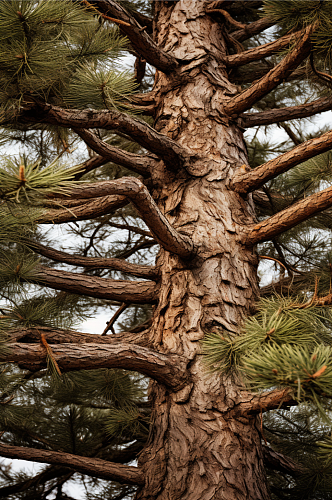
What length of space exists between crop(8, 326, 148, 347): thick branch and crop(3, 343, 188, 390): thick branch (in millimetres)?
111

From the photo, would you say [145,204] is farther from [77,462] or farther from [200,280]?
[77,462]

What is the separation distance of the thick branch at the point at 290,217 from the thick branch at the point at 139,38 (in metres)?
0.80

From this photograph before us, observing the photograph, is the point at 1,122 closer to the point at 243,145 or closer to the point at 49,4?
the point at 49,4

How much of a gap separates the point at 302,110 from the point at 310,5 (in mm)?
697

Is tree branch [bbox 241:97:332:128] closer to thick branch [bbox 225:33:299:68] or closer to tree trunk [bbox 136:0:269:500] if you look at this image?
tree trunk [bbox 136:0:269:500]

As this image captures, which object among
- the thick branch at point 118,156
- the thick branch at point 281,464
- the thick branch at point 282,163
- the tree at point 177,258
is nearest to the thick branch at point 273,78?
the tree at point 177,258

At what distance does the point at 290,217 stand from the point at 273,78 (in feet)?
1.74

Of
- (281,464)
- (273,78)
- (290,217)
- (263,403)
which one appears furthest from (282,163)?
(281,464)

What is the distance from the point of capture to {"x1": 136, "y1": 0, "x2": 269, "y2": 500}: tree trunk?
1.38 meters

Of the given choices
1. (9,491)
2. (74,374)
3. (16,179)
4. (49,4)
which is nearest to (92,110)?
(49,4)

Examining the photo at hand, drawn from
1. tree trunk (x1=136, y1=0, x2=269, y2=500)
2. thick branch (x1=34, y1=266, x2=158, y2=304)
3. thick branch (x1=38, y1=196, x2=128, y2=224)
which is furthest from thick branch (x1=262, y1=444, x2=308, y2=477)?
thick branch (x1=38, y1=196, x2=128, y2=224)

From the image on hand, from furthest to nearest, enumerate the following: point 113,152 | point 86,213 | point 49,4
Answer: point 86,213
point 113,152
point 49,4

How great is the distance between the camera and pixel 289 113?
198 centimetres

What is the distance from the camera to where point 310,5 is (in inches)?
50.6
